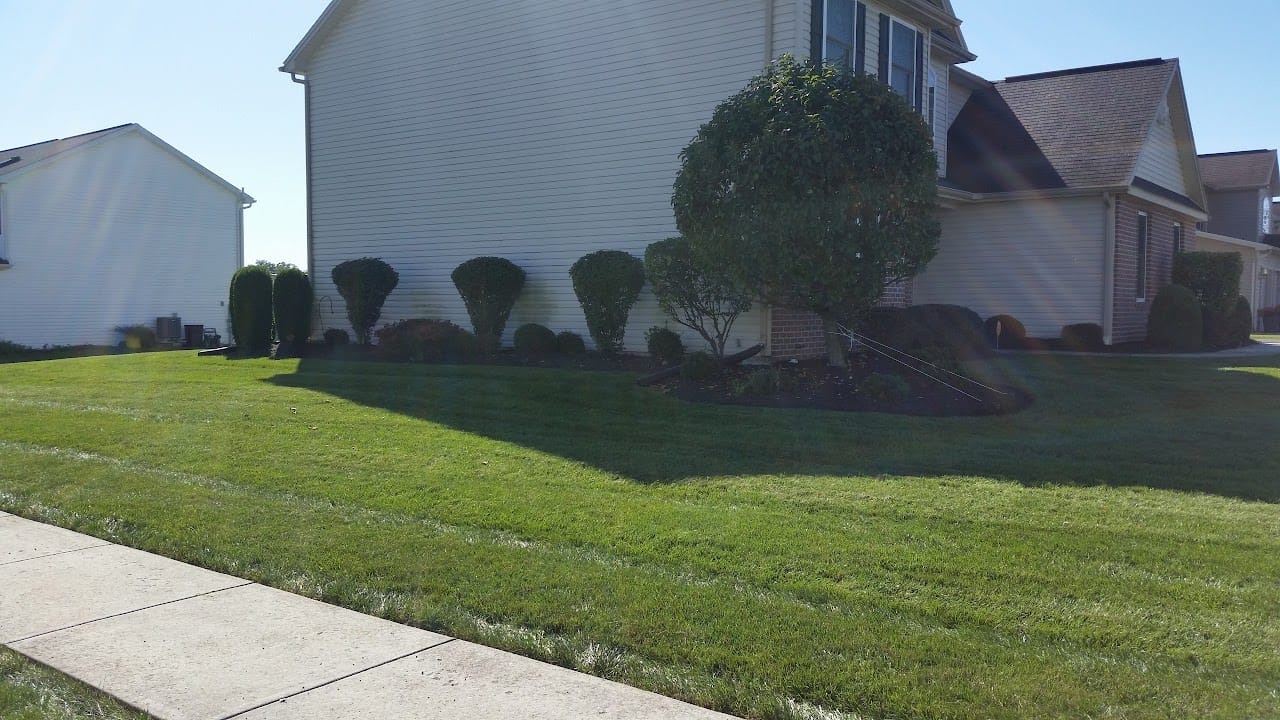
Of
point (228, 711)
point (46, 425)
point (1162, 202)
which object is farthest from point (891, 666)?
point (1162, 202)

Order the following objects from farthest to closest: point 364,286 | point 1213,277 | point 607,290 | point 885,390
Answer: point 1213,277, point 364,286, point 607,290, point 885,390

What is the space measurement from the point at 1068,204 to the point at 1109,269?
4.56 feet

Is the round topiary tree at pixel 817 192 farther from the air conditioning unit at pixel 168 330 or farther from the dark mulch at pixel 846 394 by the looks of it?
the air conditioning unit at pixel 168 330

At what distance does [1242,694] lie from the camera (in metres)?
3.53

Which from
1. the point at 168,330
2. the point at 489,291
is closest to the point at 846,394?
the point at 489,291

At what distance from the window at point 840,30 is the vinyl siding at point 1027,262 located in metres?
5.18

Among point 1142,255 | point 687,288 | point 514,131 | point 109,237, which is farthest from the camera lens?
point 109,237

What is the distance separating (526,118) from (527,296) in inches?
117

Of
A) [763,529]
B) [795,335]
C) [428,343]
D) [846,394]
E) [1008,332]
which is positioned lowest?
[763,529]

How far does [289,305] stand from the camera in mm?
18359

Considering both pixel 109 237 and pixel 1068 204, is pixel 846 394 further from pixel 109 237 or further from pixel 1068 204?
pixel 109 237

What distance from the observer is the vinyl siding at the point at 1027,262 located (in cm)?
1755

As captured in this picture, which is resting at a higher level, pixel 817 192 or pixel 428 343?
pixel 817 192

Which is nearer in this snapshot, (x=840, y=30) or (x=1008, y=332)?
(x=840, y=30)
